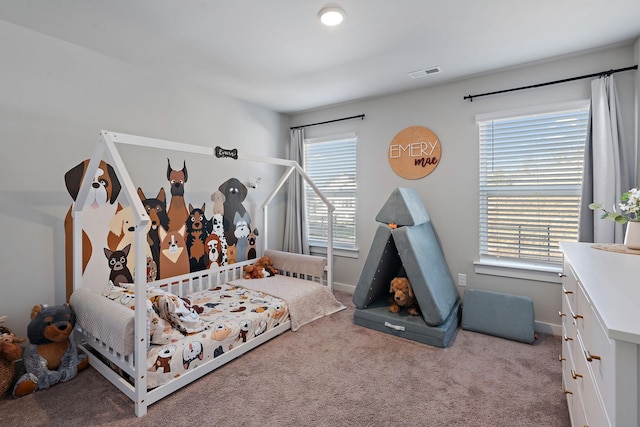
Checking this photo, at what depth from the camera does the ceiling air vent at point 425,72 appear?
2.82m

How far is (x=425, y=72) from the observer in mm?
2885

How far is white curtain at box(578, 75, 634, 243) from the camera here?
2.34m

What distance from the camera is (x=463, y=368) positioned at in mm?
2182

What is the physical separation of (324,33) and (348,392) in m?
2.38

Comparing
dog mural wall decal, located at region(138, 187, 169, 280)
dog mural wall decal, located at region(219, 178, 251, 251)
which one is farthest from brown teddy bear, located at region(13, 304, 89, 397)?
dog mural wall decal, located at region(219, 178, 251, 251)

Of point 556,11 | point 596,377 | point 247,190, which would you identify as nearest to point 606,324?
point 596,377

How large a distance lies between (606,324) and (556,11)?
2.07m

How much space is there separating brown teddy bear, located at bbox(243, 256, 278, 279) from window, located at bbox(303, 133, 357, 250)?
2.45ft

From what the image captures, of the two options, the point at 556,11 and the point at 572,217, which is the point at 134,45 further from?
the point at 572,217

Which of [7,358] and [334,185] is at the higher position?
[334,185]

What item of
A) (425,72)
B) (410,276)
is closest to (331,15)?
(425,72)

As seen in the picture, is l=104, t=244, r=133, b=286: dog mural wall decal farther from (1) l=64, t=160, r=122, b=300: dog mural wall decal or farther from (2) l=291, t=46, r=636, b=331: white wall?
(2) l=291, t=46, r=636, b=331: white wall

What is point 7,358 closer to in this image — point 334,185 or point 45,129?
point 45,129

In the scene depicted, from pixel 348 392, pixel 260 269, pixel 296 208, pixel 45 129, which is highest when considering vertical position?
pixel 45 129
